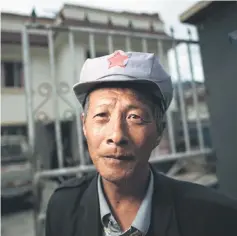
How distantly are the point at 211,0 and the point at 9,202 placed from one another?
5478 millimetres

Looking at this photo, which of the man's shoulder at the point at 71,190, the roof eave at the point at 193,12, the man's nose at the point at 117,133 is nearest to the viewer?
the man's nose at the point at 117,133

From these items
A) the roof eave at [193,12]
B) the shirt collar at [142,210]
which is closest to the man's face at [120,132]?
the shirt collar at [142,210]

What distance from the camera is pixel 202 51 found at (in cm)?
155

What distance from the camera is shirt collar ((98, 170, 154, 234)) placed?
0.81 meters

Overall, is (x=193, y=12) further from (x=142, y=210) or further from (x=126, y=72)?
(x=142, y=210)

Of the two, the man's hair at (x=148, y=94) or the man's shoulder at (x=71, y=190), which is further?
the man's shoulder at (x=71, y=190)

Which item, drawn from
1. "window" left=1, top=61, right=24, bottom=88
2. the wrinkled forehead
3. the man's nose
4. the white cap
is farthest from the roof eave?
"window" left=1, top=61, right=24, bottom=88

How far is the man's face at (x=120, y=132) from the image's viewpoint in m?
0.75

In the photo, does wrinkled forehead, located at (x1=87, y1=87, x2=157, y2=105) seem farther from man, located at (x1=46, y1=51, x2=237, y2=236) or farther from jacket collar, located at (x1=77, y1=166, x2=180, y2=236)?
jacket collar, located at (x1=77, y1=166, x2=180, y2=236)

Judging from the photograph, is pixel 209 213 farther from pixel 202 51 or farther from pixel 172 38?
pixel 172 38

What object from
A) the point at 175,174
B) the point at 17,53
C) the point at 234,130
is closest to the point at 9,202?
the point at 175,174

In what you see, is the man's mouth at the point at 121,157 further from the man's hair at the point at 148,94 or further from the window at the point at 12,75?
the window at the point at 12,75

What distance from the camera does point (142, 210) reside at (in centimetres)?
83

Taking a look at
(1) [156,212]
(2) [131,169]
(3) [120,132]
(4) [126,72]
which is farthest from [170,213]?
(4) [126,72]
